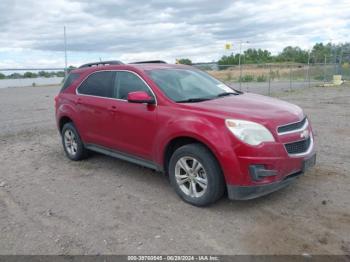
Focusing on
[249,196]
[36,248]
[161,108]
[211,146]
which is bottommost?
[36,248]

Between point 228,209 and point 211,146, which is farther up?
point 211,146

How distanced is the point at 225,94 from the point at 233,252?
2.61m

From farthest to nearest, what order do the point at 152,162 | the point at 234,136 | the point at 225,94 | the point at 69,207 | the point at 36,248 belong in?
the point at 225,94 < the point at 152,162 < the point at 69,207 < the point at 234,136 < the point at 36,248

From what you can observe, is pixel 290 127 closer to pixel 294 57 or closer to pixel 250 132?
pixel 250 132

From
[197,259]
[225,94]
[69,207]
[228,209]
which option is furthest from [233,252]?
[225,94]

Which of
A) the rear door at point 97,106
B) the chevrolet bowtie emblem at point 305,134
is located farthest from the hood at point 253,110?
the rear door at point 97,106

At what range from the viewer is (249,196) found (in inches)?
169

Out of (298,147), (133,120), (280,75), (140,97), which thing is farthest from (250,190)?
(280,75)

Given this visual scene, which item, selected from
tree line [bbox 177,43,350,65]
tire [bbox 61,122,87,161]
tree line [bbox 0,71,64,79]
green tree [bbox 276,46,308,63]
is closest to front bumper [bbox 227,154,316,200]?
tire [bbox 61,122,87,161]

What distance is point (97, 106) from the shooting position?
6066 millimetres

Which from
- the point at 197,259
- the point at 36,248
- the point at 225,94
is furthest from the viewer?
the point at 225,94

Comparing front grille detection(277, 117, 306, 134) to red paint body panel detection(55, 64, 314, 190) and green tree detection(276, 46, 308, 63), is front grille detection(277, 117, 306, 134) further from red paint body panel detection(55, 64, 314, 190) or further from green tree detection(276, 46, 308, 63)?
green tree detection(276, 46, 308, 63)

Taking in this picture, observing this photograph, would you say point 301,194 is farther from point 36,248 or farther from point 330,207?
point 36,248

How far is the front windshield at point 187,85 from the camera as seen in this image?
17.0 feet
